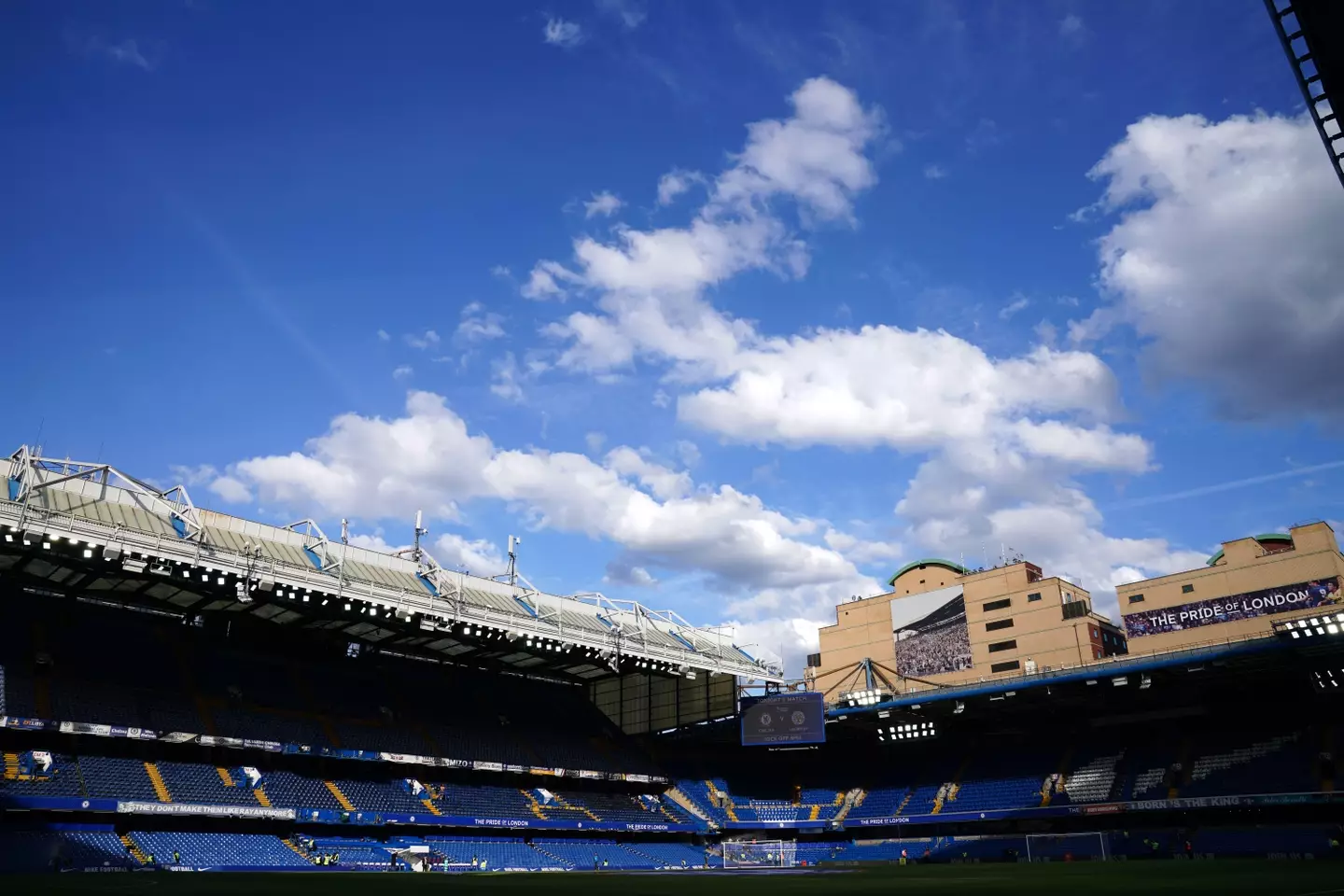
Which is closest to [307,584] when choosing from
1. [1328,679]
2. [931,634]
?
[1328,679]

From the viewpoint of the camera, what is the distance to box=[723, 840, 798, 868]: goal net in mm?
63625

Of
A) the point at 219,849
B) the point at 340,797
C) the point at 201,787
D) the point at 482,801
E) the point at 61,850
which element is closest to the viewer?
the point at 61,850

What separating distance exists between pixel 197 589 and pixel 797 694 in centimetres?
4097

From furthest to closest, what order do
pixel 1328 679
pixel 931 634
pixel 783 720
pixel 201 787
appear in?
1. pixel 931 634
2. pixel 783 720
3. pixel 1328 679
4. pixel 201 787

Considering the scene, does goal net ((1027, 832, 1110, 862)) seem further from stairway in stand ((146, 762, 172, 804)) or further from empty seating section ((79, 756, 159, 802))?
empty seating section ((79, 756, 159, 802))

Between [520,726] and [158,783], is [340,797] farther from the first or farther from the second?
[520,726]

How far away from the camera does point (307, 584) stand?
46.3 m

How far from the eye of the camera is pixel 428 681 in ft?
209

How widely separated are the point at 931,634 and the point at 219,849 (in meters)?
75.3

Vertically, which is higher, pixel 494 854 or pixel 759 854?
pixel 494 854

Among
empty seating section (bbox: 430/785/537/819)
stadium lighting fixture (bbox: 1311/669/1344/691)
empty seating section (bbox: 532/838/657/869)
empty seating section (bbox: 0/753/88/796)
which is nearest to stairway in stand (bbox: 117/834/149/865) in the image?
empty seating section (bbox: 0/753/88/796)

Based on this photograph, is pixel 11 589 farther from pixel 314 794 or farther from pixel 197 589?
pixel 314 794

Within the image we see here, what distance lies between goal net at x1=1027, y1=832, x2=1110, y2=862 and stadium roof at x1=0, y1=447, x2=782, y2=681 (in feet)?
67.4

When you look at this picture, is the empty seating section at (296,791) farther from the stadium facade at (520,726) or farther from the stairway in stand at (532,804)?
the stairway in stand at (532,804)
